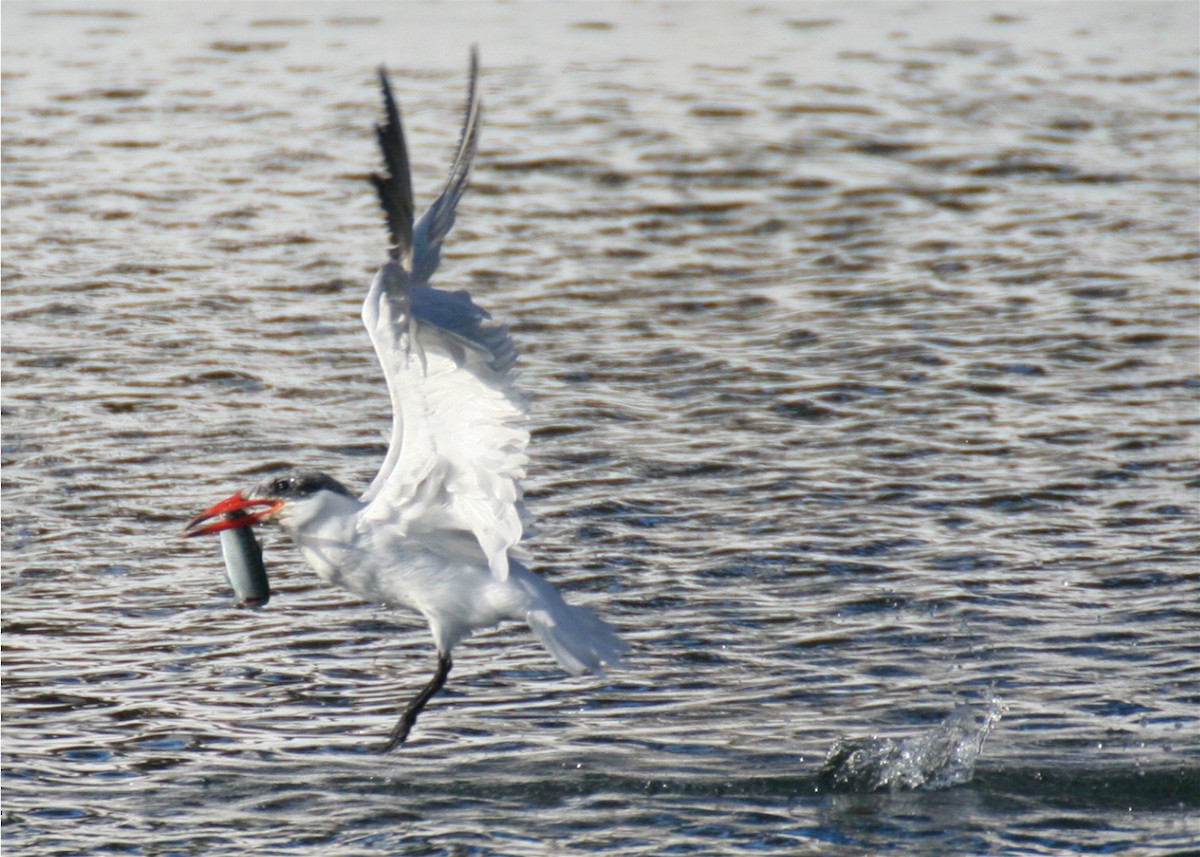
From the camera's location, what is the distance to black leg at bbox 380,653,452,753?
6.93 metres

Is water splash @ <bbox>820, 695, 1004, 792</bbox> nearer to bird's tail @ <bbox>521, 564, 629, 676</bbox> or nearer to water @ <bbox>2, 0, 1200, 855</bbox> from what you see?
water @ <bbox>2, 0, 1200, 855</bbox>

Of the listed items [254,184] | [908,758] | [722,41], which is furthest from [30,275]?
[722,41]

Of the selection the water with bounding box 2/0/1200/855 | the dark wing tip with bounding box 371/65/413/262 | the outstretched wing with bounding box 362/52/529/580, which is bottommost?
the water with bounding box 2/0/1200/855

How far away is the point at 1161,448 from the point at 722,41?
36.2 ft

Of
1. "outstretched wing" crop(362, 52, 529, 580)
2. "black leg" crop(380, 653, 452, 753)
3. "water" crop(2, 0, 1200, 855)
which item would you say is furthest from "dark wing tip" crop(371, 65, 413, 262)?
"water" crop(2, 0, 1200, 855)

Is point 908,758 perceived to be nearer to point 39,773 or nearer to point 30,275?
point 39,773

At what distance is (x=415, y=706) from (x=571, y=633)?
0.70 meters

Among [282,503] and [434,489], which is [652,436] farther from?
[434,489]

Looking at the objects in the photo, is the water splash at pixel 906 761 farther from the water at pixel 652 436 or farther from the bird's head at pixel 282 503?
the bird's head at pixel 282 503

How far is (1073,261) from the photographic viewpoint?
1337 centimetres

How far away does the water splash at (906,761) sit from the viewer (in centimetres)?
673

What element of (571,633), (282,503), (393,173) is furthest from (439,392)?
(571,633)

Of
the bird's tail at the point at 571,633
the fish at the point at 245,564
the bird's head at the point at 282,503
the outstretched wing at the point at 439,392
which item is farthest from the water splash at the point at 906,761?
the fish at the point at 245,564

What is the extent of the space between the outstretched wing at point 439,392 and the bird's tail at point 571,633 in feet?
0.70
